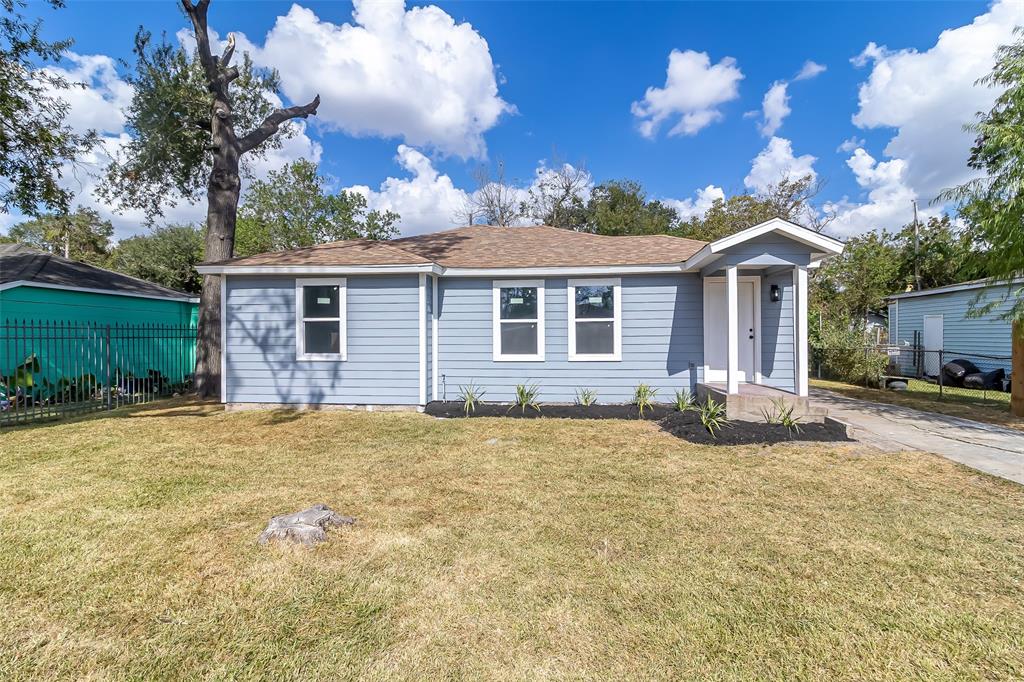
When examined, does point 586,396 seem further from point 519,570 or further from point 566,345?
point 519,570

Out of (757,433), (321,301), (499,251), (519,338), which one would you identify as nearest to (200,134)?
(321,301)

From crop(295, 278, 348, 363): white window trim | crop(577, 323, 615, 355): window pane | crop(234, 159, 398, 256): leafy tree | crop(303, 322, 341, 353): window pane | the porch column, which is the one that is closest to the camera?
the porch column

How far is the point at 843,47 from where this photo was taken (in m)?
12.0

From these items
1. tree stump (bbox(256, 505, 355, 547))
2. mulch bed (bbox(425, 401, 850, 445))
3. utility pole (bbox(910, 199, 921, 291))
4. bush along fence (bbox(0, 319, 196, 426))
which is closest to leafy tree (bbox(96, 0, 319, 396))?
bush along fence (bbox(0, 319, 196, 426))

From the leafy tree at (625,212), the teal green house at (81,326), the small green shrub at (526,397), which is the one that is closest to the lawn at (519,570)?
the small green shrub at (526,397)

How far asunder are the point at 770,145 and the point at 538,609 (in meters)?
25.4

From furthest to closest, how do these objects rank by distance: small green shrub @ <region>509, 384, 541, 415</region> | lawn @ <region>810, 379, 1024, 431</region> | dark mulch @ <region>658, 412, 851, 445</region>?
small green shrub @ <region>509, 384, 541, 415</region> → lawn @ <region>810, 379, 1024, 431</region> → dark mulch @ <region>658, 412, 851, 445</region>

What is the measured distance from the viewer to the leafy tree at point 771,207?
2117 centimetres

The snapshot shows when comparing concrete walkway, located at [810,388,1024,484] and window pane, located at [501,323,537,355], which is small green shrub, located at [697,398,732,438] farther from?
window pane, located at [501,323,537,355]

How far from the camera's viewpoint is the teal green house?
379 inches

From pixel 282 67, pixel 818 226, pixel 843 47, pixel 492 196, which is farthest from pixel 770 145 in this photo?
pixel 282 67

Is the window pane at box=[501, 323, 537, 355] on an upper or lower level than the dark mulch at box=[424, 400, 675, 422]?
upper

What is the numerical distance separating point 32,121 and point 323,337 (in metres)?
7.80

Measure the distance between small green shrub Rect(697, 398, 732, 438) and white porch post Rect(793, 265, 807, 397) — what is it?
56.9 inches
